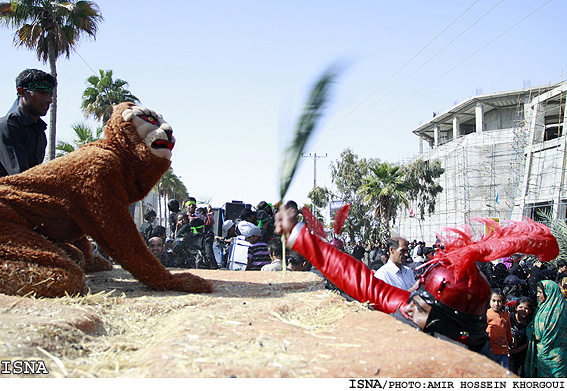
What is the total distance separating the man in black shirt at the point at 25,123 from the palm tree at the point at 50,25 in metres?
11.1

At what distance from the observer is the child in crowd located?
19.1 ft

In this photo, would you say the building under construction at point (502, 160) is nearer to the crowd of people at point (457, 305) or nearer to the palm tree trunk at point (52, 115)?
the crowd of people at point (457, 305)

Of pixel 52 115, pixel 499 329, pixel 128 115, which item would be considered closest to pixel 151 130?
pixel 128 115

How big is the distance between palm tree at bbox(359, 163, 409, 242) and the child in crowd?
23.0 metres

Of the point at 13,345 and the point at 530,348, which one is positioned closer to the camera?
the point at 13,345

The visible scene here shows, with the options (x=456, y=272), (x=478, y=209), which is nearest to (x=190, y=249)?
(x=456, y=272)

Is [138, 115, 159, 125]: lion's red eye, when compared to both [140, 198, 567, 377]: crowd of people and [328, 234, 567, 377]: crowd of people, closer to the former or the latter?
[140, 198, 567, 377]: crowd of people

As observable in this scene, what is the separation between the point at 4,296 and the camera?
10.6 ft

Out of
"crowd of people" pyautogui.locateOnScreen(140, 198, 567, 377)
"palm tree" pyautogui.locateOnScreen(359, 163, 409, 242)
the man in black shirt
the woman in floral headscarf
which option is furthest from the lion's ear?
"palm tree" pyautogui.locateOnScreen(359, 163, 409, 242)

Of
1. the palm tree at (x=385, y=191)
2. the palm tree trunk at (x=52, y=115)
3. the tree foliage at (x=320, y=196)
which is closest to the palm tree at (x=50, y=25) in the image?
the palm tree trunk at (x=52, y=115)

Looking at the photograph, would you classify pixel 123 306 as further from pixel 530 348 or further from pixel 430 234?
pixel 430 234

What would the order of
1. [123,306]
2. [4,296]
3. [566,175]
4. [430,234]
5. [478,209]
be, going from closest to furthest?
[4,296], [123,306], [566,175], [478,209], [430,234]
